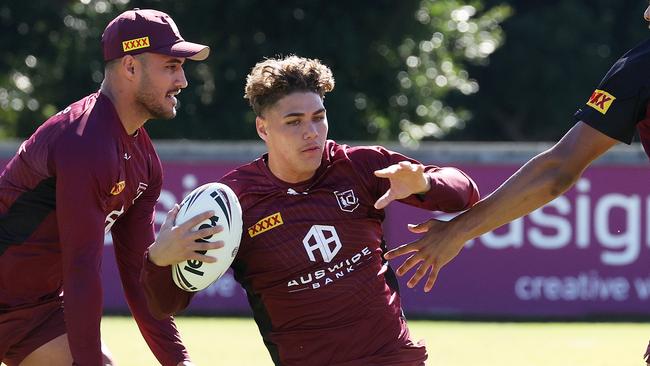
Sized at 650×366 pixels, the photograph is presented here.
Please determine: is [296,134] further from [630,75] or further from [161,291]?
[630,75]

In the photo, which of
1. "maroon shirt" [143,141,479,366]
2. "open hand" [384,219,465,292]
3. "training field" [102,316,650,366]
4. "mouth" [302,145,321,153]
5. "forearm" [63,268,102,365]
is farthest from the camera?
"training field" [102,316,650,366]

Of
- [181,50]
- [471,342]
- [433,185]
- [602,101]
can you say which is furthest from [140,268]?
[471,342]

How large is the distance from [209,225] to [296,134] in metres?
0.73

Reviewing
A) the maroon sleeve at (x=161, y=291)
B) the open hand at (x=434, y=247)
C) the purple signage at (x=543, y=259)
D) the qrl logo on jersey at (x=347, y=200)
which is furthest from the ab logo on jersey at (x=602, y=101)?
the purple signage at (x=543, y=259)

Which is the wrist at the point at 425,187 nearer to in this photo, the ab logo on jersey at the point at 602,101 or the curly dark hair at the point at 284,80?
the curly dark hair at the point at 284,80

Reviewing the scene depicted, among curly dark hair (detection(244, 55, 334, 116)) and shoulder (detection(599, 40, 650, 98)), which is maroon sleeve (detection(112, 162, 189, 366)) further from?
shoulder (detection(599, 40, 650, 98))

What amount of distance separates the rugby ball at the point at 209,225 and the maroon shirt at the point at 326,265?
159mm

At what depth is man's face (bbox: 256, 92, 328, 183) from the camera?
545 centimetres

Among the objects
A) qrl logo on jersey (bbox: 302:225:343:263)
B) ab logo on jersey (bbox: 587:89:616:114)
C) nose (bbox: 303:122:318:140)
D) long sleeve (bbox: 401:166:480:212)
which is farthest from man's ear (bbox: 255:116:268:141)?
ab logo on jersey (bbox: 587:89:616:114)

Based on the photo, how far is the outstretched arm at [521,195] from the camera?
15.0ft

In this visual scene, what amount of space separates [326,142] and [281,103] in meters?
0.29

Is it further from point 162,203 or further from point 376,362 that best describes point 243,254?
point 162,203

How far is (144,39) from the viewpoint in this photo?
5.55 metres

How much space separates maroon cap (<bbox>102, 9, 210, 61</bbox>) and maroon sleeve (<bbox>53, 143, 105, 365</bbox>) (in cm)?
62
